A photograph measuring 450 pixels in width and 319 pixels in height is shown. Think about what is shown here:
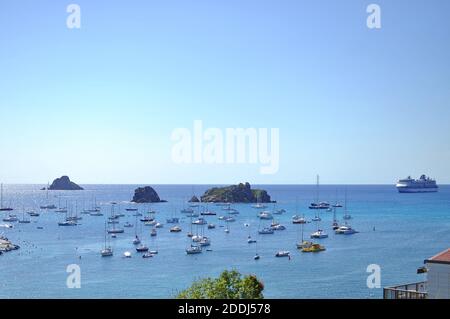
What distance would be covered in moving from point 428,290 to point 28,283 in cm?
2756

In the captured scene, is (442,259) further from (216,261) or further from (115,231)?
(115,231)

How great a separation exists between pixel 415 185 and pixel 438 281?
112754 mm

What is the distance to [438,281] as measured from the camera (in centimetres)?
848

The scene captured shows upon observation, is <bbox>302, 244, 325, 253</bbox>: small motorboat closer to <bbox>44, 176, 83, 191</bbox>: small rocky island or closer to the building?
the building

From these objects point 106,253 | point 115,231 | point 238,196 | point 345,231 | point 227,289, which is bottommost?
point 106,253

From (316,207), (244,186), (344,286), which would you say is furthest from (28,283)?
(244,186)

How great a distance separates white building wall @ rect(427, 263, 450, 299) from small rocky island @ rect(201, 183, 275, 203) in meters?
85.0

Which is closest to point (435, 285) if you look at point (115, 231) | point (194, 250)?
point (194, 250)

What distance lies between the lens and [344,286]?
2859cm

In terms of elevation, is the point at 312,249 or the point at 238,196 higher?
the point at 238,196

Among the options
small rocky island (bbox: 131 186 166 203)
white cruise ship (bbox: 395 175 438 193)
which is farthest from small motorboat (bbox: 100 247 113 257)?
white cruise ship (bbox: 395 175 438 193)

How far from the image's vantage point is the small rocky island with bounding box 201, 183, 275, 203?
310 ft

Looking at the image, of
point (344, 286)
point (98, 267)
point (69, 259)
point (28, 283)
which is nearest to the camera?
point (344, 286)
